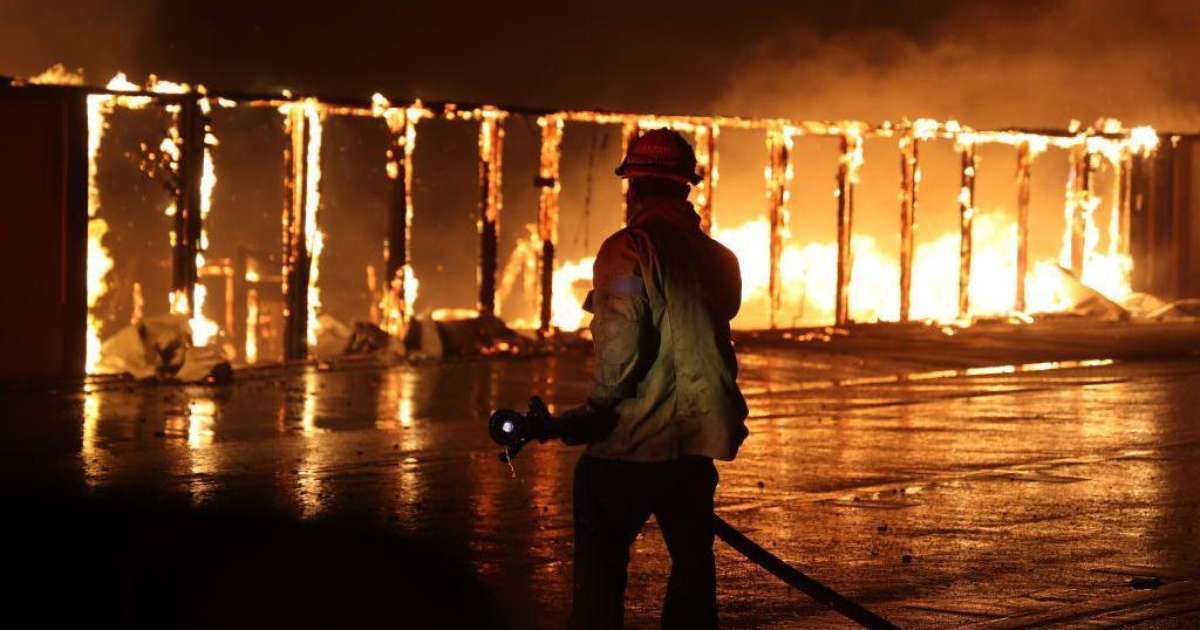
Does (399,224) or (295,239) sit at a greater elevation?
(399,224)

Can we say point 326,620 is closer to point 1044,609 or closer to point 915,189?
point 1044,609

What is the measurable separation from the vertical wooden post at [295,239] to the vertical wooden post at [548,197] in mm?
2639

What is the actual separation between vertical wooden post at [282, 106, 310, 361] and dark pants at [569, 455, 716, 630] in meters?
12.3

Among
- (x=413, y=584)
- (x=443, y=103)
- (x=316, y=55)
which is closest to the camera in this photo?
(x=413, y=584)

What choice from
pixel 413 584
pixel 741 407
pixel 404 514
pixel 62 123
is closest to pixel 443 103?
pixel 62 123

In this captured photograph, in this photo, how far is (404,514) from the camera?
29.8ft

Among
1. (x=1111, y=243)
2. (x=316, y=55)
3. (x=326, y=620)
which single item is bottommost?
(x=326, y=620)

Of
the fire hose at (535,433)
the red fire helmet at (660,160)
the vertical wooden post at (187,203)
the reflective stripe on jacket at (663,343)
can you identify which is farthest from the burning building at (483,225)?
the reflective stripe on jacket at (663,343)

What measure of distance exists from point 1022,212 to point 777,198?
4256mm

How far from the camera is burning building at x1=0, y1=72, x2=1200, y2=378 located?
15625 millimetres

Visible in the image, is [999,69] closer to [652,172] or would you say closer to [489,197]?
[489,197]

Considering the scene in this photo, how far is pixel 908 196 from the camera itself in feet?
72.6

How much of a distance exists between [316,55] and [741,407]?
2039 centimetres

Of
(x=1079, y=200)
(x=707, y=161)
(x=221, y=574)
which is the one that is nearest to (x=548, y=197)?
(x=707, y=161)
